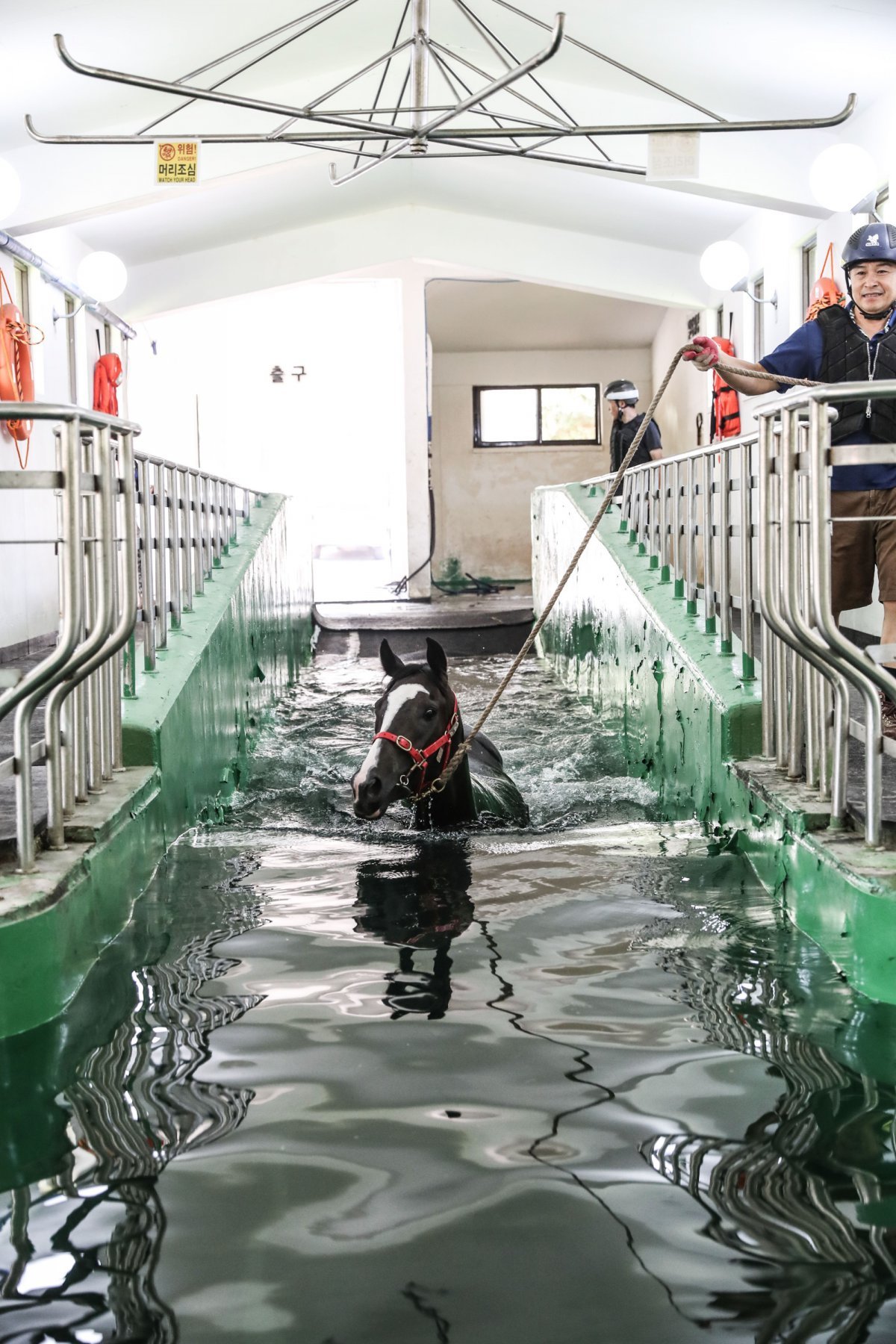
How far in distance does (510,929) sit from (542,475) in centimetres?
1587

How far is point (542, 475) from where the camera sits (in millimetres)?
19188

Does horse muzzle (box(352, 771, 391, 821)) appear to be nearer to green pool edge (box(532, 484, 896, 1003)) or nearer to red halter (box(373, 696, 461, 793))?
red halter (box(373, 696, 461, 793))

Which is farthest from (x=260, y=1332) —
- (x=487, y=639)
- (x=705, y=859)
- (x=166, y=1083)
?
(x=487, y=639)

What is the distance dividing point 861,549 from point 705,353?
3.12 feet

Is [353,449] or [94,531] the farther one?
[353,449]

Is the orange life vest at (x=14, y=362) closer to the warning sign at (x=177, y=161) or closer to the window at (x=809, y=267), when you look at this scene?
the warning sign at (x=177, y=161)

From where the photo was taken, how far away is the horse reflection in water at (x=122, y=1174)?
6.19 ft

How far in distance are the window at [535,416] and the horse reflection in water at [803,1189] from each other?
55.1 ft

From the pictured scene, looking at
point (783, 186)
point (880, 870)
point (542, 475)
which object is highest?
point (783, 186)

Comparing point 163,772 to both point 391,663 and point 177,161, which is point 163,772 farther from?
point 177,161

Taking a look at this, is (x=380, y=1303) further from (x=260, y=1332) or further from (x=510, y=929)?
(x=510, y=929)

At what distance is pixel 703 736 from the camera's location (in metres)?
5.35

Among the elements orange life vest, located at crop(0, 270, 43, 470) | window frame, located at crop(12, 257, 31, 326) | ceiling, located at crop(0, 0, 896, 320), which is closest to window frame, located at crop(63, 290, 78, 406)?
ceiling, located at crop(0, 0, 896, 320)

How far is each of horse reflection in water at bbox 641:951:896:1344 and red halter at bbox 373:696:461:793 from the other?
188cm
